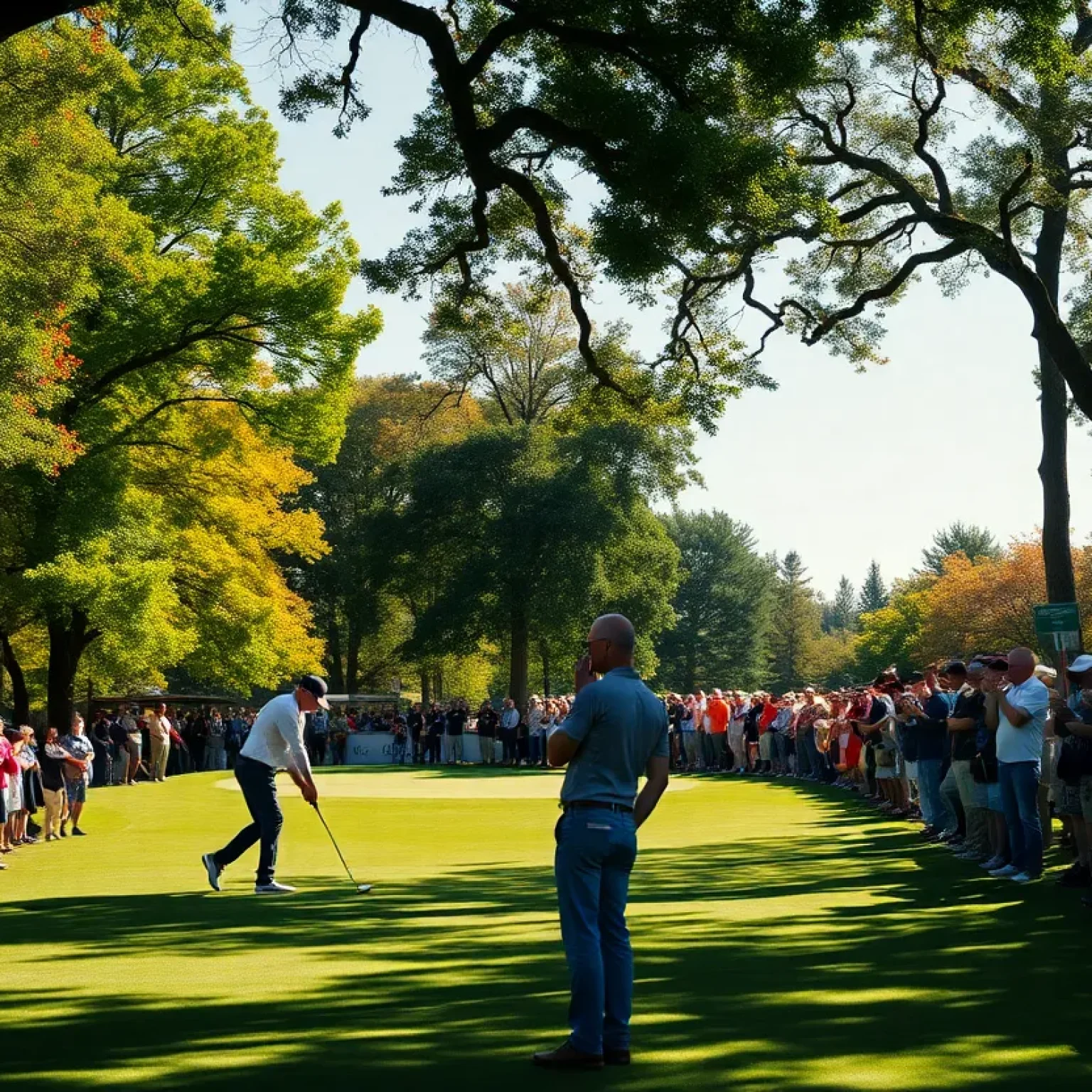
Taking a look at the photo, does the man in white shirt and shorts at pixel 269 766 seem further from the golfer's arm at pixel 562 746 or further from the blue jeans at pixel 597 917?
the blue jeans at pixel 597 917

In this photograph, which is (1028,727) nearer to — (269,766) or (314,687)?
(314,687)

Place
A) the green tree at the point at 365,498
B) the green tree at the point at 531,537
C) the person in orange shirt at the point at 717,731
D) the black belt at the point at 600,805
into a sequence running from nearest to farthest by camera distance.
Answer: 1. the black belt at the point at 600,805
2. the person in orange shirt at the point at 717,731
3. the green tree at the point at 531,537
4. the green tree at the point at 365,498

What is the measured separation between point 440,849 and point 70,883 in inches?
193

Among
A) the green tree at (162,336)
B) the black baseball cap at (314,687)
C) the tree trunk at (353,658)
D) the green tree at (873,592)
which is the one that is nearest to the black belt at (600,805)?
the black baseball cap at (314,687)

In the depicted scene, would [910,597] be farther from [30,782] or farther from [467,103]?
[467,103]

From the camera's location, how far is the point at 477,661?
7544 centimetres

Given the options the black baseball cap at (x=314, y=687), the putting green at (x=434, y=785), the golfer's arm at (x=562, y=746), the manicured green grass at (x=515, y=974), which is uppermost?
the black baseball cap at (x=314, y=687)

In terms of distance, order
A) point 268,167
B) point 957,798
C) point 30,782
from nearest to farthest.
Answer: point 957,798
point 30,782
point 268,167

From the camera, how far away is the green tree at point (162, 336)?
30.0 metres

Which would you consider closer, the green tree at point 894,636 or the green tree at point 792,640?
the green tree at point 894,636

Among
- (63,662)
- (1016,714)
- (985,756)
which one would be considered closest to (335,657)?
(63,662)

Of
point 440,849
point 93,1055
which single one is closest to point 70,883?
point 440,849

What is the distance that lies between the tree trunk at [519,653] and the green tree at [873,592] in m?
108

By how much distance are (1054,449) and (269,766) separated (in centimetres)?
1513
